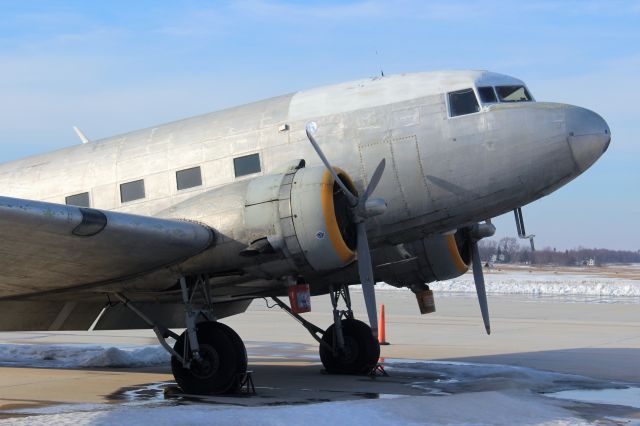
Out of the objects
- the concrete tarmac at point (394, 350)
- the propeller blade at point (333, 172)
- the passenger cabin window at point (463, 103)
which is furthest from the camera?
the concrete tarmac at point (394, 350)

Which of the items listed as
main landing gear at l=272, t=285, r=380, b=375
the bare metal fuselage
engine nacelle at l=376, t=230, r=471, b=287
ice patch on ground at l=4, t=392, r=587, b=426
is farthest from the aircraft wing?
engine nacelle at l=376, t=230, r=471, b=287

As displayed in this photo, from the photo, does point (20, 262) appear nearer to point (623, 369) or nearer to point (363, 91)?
point (363, 91)

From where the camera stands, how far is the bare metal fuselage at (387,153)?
1060cm

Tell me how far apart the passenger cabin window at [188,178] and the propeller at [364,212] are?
5.33ft

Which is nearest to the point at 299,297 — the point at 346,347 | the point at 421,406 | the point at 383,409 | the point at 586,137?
the point at 421,406

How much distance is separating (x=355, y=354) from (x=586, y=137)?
4.78 m

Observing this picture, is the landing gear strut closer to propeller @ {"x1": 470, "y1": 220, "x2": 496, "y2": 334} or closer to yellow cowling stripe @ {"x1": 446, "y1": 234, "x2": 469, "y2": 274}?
yellow cowling stripe @ {"x1": 446, "y1": 234, "x2": 469, "y2": 274}

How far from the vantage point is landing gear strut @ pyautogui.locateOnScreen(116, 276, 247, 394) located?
10.6 m

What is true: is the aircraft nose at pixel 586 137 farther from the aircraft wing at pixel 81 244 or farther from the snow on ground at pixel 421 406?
the aircraft wing at pixel 81 244

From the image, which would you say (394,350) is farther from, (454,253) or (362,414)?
(362,414)

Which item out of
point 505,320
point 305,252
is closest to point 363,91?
point 305,252

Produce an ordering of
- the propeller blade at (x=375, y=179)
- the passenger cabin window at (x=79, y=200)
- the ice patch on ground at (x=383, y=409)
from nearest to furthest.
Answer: the ice patch on ground at (x=383, y=409) < the propeller blade at (x=375, y=179) < the passenger cabin window at (x=79, y=200)

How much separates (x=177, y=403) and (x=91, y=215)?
2.29 metres

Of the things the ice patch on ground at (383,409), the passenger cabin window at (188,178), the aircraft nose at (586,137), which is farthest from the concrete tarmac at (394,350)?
the aircraft nose at (586,137)
